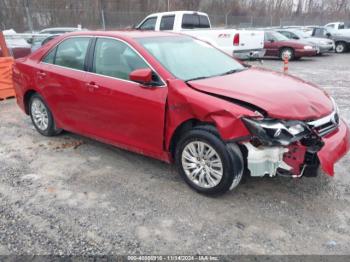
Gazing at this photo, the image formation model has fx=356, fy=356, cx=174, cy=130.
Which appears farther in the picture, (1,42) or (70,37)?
(1,42)

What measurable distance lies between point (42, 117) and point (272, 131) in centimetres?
389

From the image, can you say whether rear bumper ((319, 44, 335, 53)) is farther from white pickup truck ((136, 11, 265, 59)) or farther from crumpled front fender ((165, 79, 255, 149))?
crumpled front fender ((165, 79, 255, 149))

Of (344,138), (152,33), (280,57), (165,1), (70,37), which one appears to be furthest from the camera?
(165,1)

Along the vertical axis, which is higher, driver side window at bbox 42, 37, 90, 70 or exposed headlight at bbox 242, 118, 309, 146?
driver side window at bbox 42, 37, 90, 70

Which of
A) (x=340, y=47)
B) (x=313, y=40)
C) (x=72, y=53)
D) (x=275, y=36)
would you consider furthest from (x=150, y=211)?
(x=340, y=47)

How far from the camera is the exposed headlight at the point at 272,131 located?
3234 millimetres

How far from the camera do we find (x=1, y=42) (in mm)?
9250

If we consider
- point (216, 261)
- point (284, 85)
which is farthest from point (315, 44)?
point (216, 261)

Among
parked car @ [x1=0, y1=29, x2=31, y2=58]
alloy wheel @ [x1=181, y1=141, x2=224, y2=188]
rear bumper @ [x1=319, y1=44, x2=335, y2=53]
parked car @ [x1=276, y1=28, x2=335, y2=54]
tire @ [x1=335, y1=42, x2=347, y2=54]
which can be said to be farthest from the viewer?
tire @ [x1=335, y1=42, x2=347, y2=54]

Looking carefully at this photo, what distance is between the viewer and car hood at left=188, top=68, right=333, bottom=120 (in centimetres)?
338

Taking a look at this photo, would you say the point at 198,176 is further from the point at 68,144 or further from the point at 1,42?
the point at 1,42

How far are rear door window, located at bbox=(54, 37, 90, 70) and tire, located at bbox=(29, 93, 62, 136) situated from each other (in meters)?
0.80

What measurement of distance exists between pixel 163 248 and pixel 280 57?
15834mm

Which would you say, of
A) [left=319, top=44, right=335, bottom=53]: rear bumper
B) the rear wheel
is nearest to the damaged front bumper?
[left=319, top=44, right=335, bottom=53]: rear bumper
